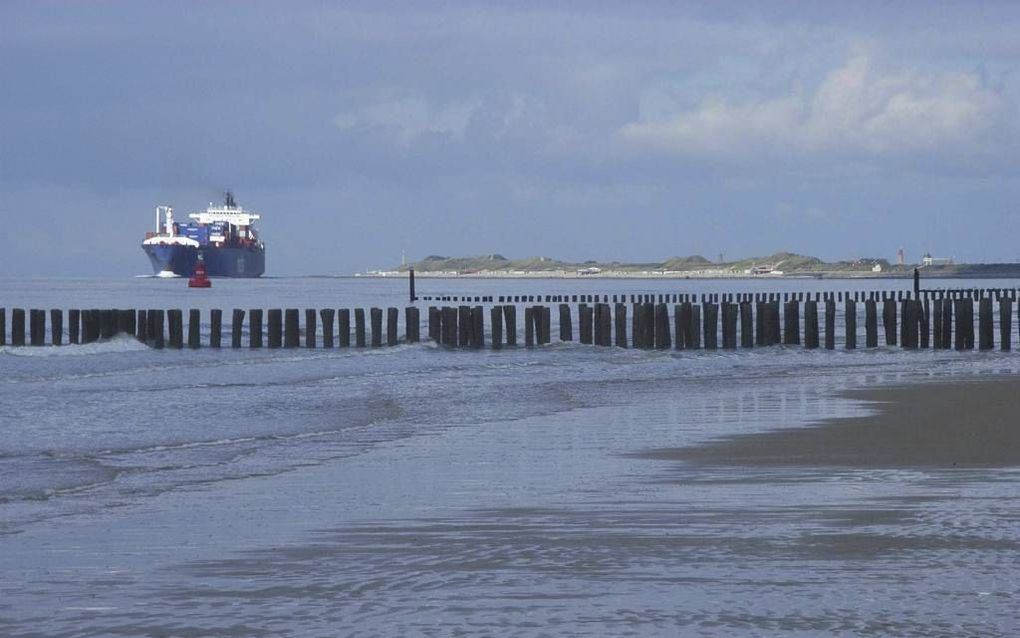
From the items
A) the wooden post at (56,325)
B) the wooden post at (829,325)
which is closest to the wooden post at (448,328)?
Answer: the wooden post at (829,325)

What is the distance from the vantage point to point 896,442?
12.2 metres

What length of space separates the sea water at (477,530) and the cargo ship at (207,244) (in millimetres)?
148119

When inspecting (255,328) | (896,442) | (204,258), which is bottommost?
(896,442)

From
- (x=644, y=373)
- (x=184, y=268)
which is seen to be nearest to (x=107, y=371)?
(x=644, y=373)

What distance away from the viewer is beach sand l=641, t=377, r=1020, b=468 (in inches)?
427

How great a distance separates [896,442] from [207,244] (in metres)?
155

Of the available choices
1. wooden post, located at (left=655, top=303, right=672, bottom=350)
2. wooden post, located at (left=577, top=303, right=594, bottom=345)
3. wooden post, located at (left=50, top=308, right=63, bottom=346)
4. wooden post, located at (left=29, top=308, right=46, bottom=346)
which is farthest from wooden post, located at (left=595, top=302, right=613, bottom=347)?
wooden post, located at (left=29, top=308, right=46, bottom=346)

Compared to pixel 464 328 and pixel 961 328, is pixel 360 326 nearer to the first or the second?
pixel 464 328

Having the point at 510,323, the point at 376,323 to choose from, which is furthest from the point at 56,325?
the point at 510,323

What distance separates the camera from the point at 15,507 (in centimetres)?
898

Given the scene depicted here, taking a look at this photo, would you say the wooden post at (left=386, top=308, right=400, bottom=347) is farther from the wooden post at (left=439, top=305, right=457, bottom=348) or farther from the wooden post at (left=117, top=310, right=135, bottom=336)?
the wooden post at (left=117, top=310, right=135, bottom=336)

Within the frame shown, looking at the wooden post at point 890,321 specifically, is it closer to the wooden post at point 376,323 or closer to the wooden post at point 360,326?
the wooden post at point 376,323

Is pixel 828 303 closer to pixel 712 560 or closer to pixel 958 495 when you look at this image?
pixel 958 495

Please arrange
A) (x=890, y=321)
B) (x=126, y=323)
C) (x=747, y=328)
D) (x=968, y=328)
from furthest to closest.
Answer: (x=126, y=323), (x=890, y=321), (x=747, y=328), (x=968, y=328)
